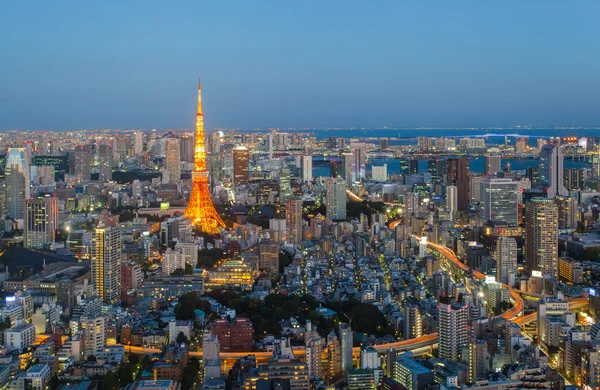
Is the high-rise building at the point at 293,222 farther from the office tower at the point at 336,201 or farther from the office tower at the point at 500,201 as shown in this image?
the office tower at the point at 500,201

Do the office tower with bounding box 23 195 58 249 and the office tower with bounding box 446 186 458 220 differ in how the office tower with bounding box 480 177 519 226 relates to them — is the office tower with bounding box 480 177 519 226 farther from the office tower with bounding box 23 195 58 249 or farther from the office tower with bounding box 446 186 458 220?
the office tower with bounding box 23 195 58 249

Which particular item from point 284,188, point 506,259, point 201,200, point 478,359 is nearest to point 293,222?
point 201,200

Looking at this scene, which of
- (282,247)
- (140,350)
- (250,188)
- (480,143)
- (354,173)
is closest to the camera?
(140,350)

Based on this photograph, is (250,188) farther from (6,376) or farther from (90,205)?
(6,376)

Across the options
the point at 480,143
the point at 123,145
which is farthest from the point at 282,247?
the point at 480,143

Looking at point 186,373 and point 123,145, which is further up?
point 123,145

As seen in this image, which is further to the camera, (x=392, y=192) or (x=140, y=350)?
(x=392, y=192)

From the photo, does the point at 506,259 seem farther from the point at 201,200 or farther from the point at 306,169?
the point at 306,169
